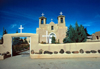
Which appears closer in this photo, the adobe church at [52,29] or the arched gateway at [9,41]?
the arched gateway at [9,41]

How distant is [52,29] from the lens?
Result: 1096 inches

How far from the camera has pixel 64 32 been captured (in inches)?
1033

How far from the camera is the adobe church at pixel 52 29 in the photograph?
26.3 metres

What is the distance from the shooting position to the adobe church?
26.3 metres

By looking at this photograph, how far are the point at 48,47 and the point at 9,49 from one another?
18.2 ft

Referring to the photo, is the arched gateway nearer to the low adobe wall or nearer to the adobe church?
the low adobe wall

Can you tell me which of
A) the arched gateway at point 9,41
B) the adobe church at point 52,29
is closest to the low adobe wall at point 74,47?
the arched gateway at point 9,41

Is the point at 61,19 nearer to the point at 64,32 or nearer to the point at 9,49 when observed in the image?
the point at 64,32

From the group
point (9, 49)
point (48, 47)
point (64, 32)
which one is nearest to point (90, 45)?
point (48, 47)

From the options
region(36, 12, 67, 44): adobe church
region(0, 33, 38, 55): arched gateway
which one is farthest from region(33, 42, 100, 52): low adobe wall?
region(36, 12, 67, 44): adobe church

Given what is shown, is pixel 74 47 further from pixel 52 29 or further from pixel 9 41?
pixel 52 29

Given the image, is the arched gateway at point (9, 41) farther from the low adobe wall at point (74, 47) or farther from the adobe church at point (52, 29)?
the adobe church at point (52, 29)

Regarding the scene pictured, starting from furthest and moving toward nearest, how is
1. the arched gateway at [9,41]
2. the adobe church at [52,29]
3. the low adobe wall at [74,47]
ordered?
the adobe church at [52,29] → the low adobe wall at [74,47] → the arched gateway at [9,41]

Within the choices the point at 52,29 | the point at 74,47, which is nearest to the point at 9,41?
the point at 74,47
